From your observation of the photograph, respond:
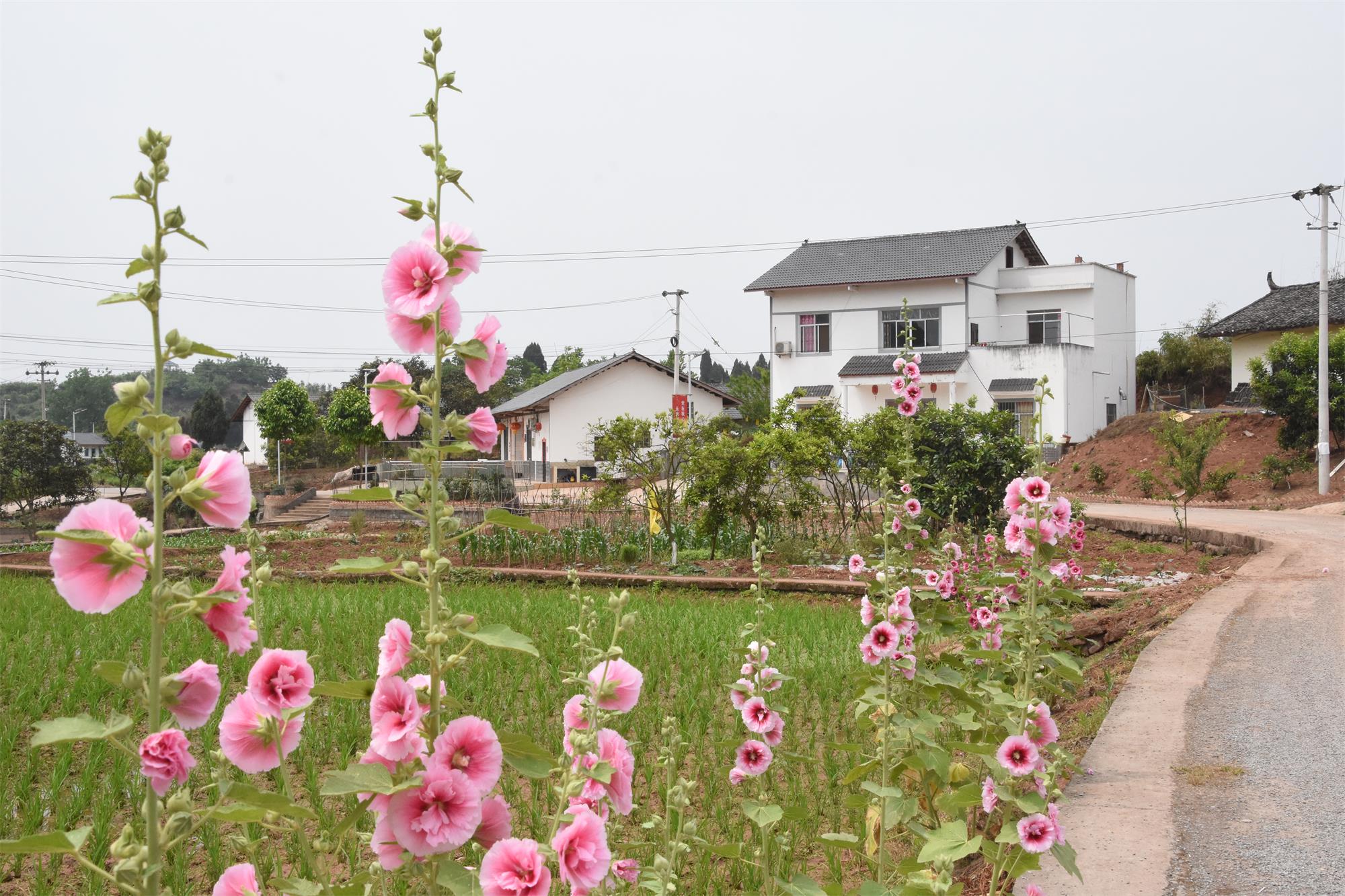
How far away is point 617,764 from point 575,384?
1414 inches

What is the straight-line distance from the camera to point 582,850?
4.63 ft

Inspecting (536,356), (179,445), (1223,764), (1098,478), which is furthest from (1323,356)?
(536,356)

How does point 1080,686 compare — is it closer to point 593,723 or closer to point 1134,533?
point 593,723

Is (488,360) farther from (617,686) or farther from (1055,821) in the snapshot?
(1055,821)

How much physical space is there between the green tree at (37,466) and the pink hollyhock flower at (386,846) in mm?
29314

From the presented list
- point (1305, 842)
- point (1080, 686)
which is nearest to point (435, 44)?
point (1305, 842)

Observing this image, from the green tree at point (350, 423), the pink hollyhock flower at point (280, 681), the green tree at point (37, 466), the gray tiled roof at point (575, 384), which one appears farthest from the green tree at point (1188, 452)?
the green tree at point (350, 423)

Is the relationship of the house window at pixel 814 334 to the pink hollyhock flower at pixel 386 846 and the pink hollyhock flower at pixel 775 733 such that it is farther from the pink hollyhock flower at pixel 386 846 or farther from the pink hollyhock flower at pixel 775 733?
the pink hollyhock flower at pixel 386 846

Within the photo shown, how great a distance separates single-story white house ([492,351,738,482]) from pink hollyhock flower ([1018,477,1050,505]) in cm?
3328

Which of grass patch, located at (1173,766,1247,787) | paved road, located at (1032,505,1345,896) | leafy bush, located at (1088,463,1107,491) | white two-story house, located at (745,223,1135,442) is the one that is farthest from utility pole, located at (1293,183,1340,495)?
grass patch, located at (1173,766,1247,787)

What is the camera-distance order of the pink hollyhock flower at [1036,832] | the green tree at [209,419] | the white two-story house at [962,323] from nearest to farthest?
the pink hollyhock flower at [1036,832], the white two-story house at [962,323], the green tree at [209,419]

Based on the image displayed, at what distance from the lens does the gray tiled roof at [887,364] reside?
101ft

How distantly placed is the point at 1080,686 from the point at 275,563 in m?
12.4

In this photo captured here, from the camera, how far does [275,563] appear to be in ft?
49.5
